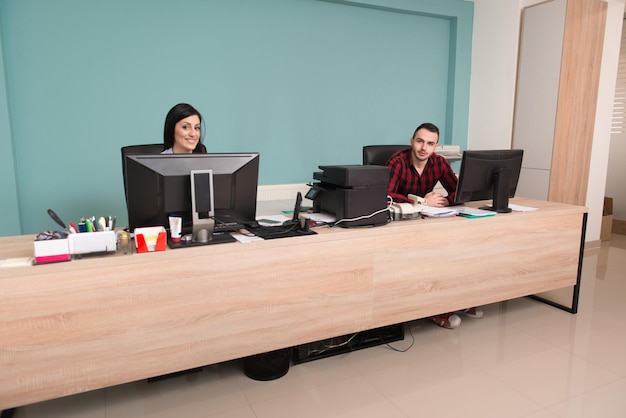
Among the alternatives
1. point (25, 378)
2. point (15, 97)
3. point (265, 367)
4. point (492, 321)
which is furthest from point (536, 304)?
point (15, 97)

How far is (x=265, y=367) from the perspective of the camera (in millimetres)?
2168

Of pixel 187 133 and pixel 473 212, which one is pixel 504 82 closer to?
pixel 473 212

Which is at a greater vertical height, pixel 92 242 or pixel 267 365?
pixel 92 242

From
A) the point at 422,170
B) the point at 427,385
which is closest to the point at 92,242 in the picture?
the point at 427,385

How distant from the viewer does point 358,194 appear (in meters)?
2.17

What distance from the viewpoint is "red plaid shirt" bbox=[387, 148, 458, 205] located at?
3.02 metres

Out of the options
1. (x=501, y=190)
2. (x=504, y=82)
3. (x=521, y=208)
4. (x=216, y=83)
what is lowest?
(x=521, y=208)

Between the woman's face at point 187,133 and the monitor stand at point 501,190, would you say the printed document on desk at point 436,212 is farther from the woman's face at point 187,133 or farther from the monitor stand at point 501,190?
the woman's face at point 187,133

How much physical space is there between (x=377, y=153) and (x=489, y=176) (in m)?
0.86

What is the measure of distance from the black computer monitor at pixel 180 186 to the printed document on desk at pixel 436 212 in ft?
3.52

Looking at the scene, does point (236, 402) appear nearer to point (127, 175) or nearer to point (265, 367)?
point (265, 367)

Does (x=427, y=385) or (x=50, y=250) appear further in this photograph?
(x=427, y=385)

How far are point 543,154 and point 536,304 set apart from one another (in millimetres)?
1710

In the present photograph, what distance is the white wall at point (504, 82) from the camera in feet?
13.9
